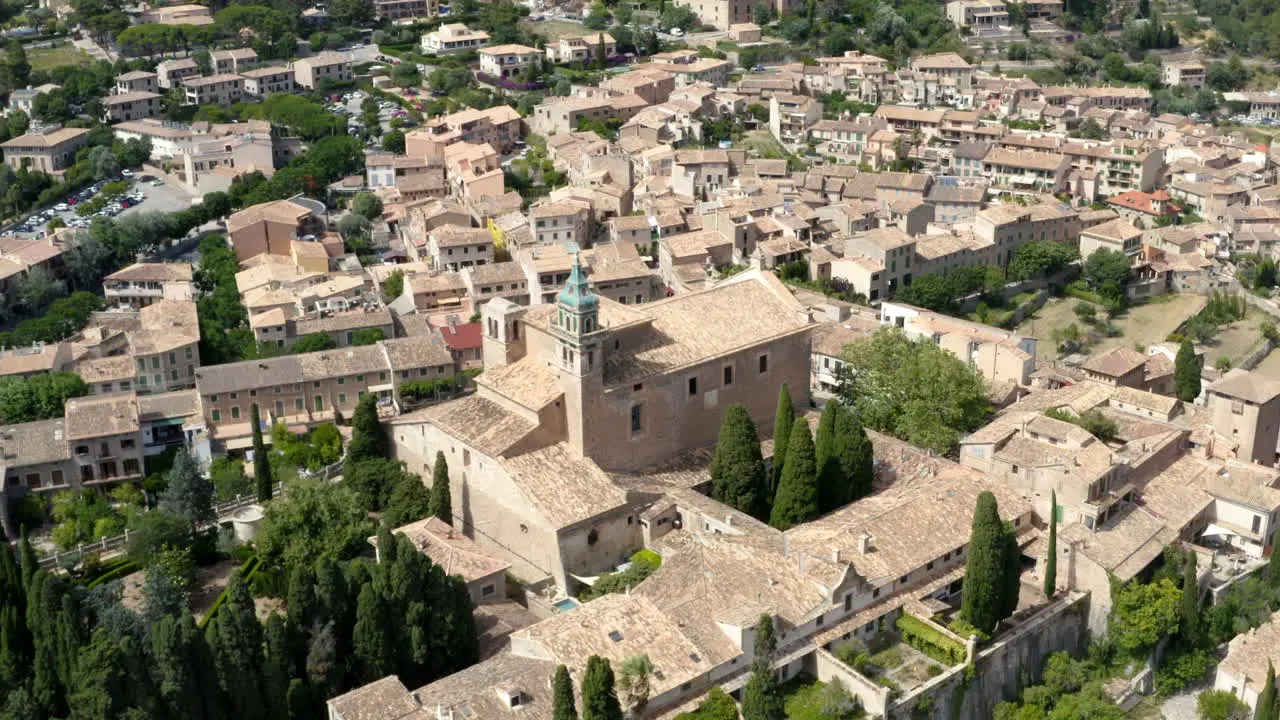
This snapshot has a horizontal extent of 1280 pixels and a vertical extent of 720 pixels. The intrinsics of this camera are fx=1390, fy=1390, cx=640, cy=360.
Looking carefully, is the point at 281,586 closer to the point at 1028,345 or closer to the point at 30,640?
the point at 30,640

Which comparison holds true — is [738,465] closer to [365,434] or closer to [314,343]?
[365,434]

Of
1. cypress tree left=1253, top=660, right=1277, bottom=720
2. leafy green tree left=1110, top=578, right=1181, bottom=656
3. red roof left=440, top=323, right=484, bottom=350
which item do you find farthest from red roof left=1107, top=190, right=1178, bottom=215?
cypress tree left=1253, top=660, right=1277, bottom=720

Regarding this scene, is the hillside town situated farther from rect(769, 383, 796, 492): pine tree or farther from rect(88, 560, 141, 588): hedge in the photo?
rect(88, 560, 141, 588): hedge

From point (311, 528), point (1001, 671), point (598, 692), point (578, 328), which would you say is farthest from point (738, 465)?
point (311, 528)

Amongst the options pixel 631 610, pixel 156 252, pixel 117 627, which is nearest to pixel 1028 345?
pixel 631 610

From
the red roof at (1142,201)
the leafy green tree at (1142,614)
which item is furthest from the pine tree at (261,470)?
the red roof at (1142,201)

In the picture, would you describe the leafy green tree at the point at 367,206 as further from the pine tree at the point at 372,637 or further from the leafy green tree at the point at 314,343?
the pine tree at the point at 372,637
